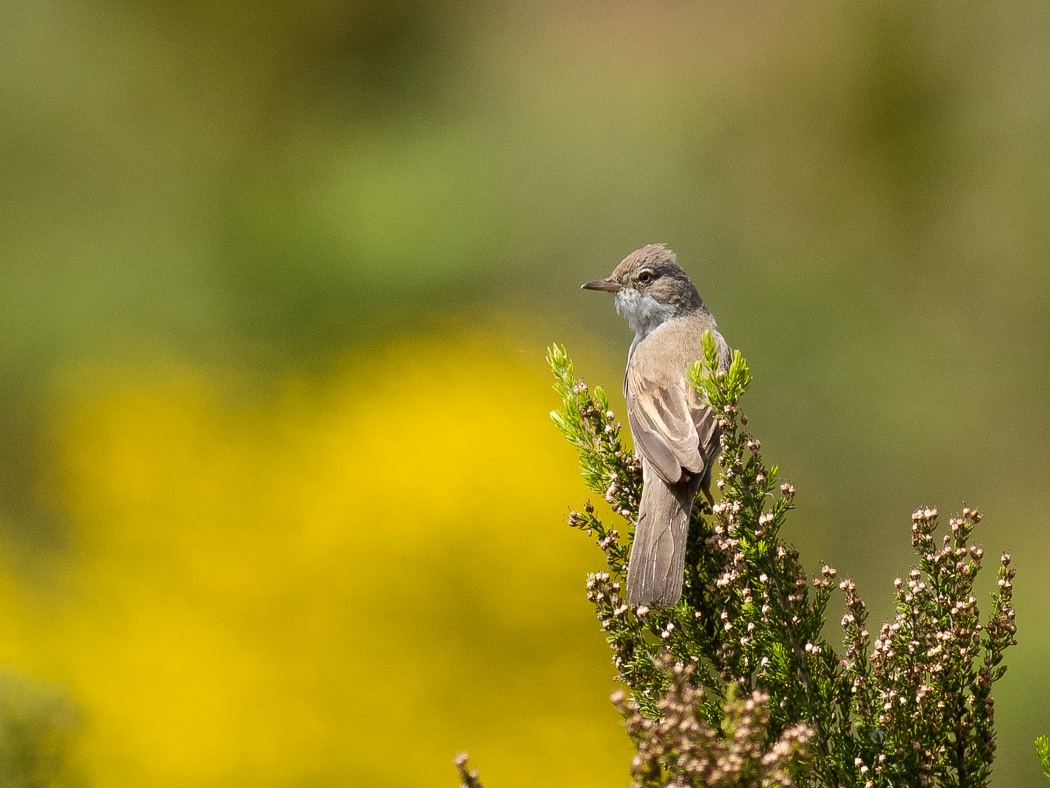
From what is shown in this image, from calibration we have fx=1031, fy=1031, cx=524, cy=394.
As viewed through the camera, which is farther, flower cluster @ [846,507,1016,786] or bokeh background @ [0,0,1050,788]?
bokeh background @ [0,0,1050,788]

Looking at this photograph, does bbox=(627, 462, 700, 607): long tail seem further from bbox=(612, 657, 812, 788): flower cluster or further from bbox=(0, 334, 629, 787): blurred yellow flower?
bbox=(0, 334, 629, 787): blurred yellow flower

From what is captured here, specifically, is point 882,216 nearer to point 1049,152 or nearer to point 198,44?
point 1049,152

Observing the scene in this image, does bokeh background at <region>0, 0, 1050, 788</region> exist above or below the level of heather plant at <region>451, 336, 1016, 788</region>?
above

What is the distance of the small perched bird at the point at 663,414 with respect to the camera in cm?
270

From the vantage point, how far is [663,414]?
12.0 ft

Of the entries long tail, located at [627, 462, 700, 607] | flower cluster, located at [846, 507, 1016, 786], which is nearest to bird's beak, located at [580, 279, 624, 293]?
long tail, located at [627, 462, 700, 607]

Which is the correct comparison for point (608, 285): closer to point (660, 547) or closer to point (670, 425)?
point (670, 425)

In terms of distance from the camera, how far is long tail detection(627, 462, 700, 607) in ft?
8.45

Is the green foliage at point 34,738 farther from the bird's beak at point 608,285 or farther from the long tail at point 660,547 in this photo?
the bird's beak at point 608,285

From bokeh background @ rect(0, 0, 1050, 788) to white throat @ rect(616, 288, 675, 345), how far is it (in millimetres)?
1721

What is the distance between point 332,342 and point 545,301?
6.87 feet

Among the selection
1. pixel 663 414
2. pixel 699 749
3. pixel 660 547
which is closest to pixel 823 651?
pixel 660 547

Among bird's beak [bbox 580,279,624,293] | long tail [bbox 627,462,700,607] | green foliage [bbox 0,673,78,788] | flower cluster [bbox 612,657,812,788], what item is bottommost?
flower cluster [bbox 612,657,812,788]

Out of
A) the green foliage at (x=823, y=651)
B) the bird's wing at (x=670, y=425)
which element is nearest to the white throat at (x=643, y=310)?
the bird's wing at (x=670, y=425)
